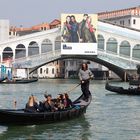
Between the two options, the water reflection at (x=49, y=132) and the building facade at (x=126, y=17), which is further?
the building facade at (x=126, y=17)

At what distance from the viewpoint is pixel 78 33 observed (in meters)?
34.6

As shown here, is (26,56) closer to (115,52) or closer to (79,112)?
(115,52)

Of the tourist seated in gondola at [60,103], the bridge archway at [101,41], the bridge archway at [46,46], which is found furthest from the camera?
the bridge archway at [46,46]

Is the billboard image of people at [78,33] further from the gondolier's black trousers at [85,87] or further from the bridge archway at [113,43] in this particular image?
the gondolier's black trousers at [85,87]

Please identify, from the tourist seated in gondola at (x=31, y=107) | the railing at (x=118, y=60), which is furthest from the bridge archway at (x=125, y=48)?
the tourist seated in gondola at (x=31, y=107)

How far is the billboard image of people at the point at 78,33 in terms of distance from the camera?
34.4 metres

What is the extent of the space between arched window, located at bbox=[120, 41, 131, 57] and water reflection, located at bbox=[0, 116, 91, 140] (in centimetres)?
2563

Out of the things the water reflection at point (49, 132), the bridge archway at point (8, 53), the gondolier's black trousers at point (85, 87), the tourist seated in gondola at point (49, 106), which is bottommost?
the water reflection at point (49, 132)

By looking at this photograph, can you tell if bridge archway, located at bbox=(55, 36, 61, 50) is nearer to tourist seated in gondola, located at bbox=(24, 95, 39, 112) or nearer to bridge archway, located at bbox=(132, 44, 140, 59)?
bridge archway, located at bbox=(132, 44, 140, 59)

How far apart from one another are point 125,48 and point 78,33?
10.2 feet

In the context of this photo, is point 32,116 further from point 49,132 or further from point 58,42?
point 58,42

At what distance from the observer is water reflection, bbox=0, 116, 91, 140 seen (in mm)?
8875

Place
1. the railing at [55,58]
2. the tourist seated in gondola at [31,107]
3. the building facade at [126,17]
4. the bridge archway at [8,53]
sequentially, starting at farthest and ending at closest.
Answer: the building facade at [126,17] < the bridge archway at [8,53] < the railing at [55,58] < the tourist seated in gondola at [31,107]

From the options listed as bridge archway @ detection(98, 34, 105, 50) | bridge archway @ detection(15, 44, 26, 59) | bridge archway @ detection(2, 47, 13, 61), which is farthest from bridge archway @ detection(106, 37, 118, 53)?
bridge archway @ detection(2, 47, 13, 61)
